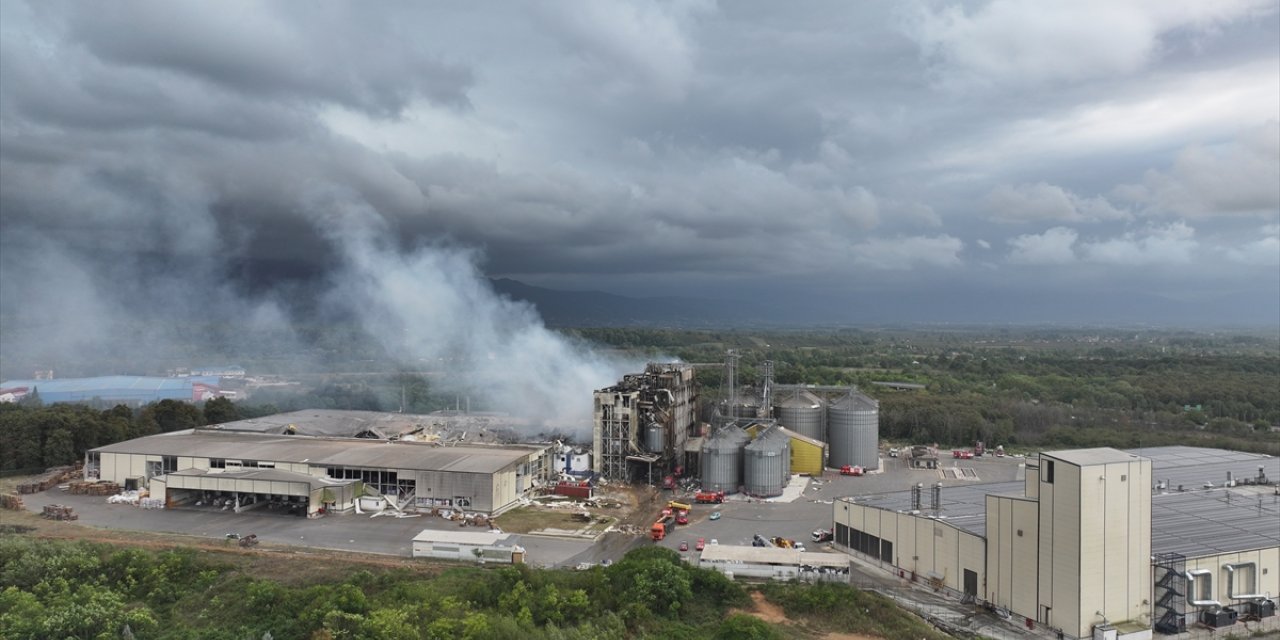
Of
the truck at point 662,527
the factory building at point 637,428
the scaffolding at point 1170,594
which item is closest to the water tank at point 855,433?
the factory building at point 637,428

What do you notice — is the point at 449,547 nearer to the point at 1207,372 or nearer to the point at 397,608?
the point at 397,608

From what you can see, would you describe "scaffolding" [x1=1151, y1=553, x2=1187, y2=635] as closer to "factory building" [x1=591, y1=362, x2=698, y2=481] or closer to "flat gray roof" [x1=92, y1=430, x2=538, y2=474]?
"factory building" [x1=591, y1=362, x2=698, y2=481]

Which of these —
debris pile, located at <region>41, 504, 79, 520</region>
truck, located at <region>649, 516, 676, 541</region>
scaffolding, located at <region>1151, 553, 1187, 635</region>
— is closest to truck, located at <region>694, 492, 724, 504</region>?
truck, located at <region>649, 516, 676, 541</region>

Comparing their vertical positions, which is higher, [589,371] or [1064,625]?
[589,371]

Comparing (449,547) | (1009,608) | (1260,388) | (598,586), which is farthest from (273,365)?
(1260,388)

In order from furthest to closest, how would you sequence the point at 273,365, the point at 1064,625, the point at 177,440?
1. the point at 273,365
2. the point at 177,440
3. the point at 1064,625
